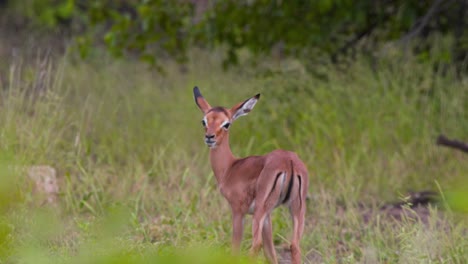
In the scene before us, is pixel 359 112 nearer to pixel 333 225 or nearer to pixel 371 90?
pixel 371 90

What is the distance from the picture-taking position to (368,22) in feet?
31.3

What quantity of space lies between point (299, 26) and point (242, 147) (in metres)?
1.40

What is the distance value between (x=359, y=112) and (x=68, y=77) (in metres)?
3.90

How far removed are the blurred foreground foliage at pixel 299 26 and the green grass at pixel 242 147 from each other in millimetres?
305

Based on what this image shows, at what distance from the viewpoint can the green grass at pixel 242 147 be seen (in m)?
5.42

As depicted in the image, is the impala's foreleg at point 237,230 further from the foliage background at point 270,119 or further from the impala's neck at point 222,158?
the foliage background at point 270,119

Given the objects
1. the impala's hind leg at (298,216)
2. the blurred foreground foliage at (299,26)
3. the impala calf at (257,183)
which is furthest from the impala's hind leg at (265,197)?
the blurred foreground foliage at (299,26)

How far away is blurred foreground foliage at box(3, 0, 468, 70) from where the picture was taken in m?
8.59

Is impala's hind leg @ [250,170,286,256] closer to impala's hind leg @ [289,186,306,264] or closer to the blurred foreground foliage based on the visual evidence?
impala's hind leg @ [289,186,306,264]

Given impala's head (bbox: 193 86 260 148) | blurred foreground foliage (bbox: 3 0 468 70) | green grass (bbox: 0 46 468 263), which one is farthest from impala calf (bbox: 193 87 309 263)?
blurred foreground foliage (bbox: 3 0 468 70)

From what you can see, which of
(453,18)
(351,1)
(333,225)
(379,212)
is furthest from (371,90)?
(333,225)

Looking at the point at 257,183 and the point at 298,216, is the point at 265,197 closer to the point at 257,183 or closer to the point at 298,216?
the point at 257,183

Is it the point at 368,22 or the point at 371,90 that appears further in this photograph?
the point at 368,22

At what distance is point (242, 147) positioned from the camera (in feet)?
27.1
